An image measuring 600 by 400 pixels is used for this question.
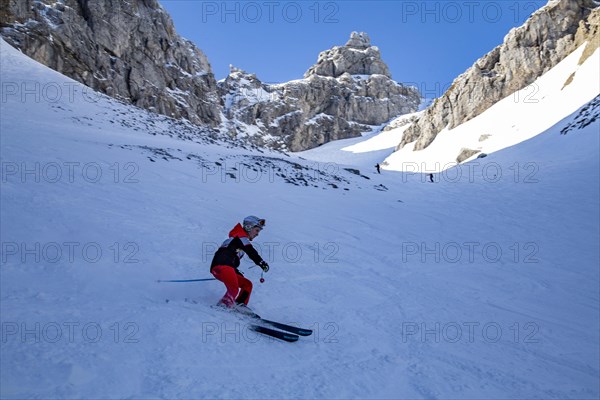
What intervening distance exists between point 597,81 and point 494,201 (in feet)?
114

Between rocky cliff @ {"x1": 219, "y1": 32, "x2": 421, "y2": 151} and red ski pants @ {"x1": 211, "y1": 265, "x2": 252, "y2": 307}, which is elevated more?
rocky cliff @ {"x1": 219, "y1": 32, "x2": 421, "y2": 151}

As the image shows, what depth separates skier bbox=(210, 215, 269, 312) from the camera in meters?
5.59

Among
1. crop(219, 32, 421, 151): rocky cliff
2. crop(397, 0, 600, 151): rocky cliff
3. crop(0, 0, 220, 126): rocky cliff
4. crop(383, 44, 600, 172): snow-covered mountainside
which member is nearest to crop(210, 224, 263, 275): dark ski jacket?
crop(383, 44, 600, 172): snow-covered mountainside

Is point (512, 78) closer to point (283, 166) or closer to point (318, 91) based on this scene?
point (283, 166)

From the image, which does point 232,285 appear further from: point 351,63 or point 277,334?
point 351,63

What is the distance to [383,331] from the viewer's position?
18.6ft

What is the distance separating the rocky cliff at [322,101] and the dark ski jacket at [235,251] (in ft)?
274

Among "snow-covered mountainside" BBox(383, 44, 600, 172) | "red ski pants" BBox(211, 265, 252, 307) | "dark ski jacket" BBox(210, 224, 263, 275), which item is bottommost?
"red ski pants" BBox(211, 265, 252, 307)

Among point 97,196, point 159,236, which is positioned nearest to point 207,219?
point 159,236

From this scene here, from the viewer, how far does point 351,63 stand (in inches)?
5581

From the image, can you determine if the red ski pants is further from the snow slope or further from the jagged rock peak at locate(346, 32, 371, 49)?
the jagged rock peak at locate(346, 32, 371, 49)

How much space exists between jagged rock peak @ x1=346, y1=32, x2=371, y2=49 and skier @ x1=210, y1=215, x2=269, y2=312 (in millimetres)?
157616

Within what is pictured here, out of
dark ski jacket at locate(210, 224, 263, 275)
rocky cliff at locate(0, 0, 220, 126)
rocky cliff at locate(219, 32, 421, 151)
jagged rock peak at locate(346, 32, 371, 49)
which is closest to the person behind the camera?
dark ski jacket at locate(210, 224, 263, 275)

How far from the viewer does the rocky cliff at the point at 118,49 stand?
142 feet
